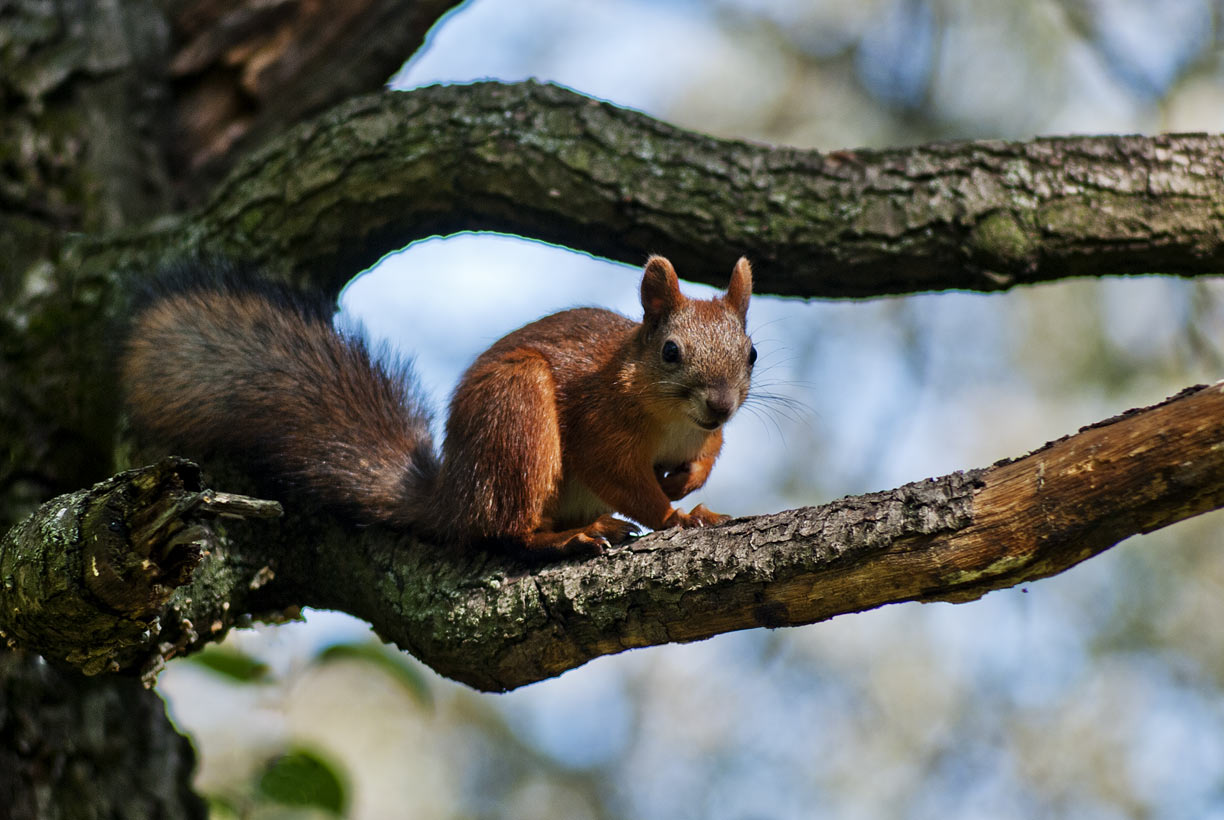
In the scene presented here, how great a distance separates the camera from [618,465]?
9.19ft

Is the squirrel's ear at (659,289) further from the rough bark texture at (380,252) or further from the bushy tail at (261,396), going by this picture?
the bushy tail at (261,396)

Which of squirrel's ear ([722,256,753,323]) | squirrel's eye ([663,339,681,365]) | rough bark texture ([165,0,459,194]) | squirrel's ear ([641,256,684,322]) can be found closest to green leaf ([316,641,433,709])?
A: squirrel's eye ([663,339,681,365])

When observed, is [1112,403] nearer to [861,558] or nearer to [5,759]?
[861,558]

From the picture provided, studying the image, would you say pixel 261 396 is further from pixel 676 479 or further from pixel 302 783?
pixel 676 479

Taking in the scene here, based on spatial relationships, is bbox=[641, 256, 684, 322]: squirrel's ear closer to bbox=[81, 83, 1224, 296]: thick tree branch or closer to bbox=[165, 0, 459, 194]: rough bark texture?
bbox=[81, 83, 1224, 296]: thick tree branch

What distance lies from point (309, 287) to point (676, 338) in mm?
1126

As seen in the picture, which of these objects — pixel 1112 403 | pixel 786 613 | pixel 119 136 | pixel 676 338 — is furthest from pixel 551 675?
pixel 1112 403

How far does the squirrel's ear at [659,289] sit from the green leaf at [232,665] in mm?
1384

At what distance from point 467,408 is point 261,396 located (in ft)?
1.72

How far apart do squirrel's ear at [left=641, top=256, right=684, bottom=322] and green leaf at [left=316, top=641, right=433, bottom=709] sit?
1.17 m

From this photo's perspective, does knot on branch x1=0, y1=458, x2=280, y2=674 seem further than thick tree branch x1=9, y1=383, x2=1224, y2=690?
Yes

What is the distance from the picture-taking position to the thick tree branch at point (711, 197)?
2.88 m

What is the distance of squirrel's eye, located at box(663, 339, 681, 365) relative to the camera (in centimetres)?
285

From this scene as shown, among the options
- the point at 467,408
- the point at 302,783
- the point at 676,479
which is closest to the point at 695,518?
the point at 676,479
